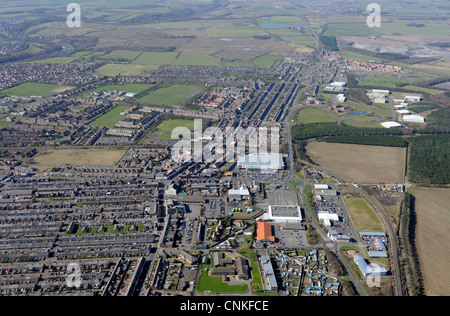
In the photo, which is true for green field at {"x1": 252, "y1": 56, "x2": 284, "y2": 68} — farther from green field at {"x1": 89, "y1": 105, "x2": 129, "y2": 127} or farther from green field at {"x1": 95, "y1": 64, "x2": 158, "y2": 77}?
green field at {"x1": 89, "y1": 105, "x2": 129, "y2": 127}

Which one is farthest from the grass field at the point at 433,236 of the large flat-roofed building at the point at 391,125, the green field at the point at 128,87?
the green field at the point at 128,87

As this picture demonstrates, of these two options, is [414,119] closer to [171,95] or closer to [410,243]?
[410,243]

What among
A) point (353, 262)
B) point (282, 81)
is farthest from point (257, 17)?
point (353, 262)

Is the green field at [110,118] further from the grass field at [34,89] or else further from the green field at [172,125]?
the grass field at [34,89]

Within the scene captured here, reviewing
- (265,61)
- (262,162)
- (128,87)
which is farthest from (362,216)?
(265,61)

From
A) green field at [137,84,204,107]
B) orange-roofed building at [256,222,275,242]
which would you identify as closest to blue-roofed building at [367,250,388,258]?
orange-roofed building at [256,222,275,242]

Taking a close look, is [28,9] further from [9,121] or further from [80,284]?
[80,284]
